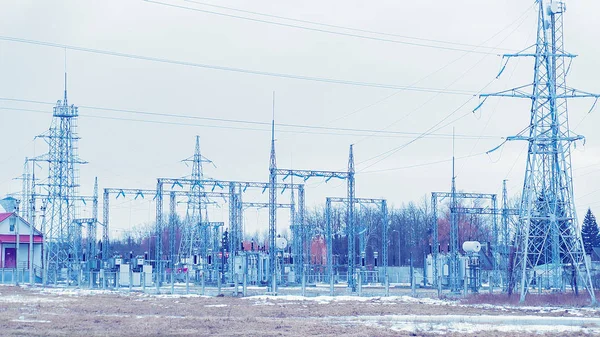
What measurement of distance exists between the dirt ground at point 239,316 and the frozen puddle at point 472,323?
60 millimetres

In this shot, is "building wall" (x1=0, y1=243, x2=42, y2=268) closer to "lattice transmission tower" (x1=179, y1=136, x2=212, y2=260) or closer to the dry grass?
"lattice transmission tower" (x1=179, y1=136, x2=212, y2=260)

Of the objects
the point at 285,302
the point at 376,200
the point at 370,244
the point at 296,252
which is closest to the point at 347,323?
the point at 285,302

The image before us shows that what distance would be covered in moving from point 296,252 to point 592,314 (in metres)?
38.3

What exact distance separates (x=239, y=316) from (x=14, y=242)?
5357cm

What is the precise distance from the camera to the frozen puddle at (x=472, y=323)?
24219 mm

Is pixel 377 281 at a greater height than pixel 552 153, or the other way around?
pixel 552 153

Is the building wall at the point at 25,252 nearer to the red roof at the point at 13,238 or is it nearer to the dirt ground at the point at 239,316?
the red roof at the point at 13,238

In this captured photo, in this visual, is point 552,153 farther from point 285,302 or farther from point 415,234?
point 415,234

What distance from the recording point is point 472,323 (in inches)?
1030

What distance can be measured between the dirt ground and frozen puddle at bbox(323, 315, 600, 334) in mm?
60

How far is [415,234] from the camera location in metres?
120

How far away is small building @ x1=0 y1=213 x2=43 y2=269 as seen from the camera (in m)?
77.9

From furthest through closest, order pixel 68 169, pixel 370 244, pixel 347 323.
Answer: pixel 370 244, pixel 68 169, pixel 347 323

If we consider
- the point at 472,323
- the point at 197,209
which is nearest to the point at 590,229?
the point at 197,209
